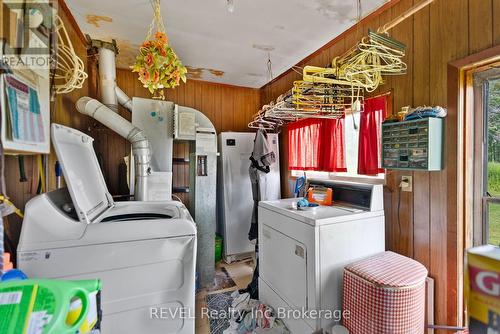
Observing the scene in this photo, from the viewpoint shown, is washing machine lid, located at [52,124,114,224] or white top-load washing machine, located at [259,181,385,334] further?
white top-load washing machine, located at [259,181,385,334]

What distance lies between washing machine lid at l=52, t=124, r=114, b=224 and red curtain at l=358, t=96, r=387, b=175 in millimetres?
2065

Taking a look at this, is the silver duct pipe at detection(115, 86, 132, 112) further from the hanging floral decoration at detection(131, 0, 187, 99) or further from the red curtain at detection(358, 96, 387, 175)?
the red curtain at detection(358, 96, 387, 175)

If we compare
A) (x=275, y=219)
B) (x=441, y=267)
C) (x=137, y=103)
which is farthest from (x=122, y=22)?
(x=441, y=267)

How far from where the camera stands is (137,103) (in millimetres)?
2500

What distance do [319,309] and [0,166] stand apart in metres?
1.75

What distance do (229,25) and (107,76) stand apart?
135cm

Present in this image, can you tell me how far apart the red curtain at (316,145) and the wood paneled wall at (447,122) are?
1.95 ft

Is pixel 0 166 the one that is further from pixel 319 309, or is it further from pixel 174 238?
pixel 319 309

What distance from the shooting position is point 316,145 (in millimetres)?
2594

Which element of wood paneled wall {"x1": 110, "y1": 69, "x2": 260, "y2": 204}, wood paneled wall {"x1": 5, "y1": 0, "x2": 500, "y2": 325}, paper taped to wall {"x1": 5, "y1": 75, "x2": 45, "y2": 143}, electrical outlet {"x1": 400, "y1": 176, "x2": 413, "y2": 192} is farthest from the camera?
wood paneled wall {"x1": 110, "y1": 69, "x2": 260, "y2": 204}

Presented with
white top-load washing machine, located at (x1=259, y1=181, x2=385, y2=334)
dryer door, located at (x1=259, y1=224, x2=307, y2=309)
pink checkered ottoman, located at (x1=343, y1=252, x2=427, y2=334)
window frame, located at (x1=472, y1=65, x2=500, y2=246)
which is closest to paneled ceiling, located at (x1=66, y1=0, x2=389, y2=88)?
window frame, located at (x1=472, y1=65, x2=500, y2=246)

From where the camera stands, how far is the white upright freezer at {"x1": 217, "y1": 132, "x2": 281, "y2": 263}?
121 inches

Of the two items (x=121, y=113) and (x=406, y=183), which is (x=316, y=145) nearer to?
(x=406, y=183)

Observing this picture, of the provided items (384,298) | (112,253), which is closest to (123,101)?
(112,253)
